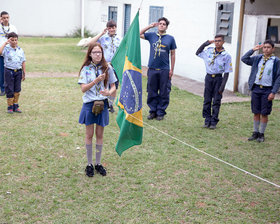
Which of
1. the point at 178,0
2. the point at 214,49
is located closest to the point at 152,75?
the point at 214,49

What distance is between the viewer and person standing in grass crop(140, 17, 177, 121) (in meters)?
7.93

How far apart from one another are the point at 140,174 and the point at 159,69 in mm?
3260

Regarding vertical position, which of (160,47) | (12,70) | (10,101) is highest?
(160,47)

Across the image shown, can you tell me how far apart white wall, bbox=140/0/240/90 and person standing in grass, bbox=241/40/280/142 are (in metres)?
4.47

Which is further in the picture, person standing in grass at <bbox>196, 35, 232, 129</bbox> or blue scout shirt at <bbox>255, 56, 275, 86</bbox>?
person standing in grass at <bbox>196, 35, 232, 129</bbox>

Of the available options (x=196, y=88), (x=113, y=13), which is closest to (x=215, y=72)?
(x=196, y=88)

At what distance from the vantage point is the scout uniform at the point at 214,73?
24.6 feet

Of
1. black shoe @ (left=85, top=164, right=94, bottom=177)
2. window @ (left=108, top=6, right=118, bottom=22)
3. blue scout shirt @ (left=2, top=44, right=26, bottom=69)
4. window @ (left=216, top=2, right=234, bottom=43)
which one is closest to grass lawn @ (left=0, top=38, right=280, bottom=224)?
black shoe @ (left=85, top=164, right=94, bottom=177)

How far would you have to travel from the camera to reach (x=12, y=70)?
7.98m

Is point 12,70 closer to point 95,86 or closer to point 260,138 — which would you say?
point 95,86

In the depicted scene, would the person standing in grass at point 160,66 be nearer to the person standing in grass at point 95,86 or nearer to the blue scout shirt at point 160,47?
the blue scout shirt at point 160,47

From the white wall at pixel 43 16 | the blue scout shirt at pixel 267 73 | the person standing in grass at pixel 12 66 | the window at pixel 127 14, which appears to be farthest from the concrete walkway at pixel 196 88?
the white wall at pixel 43 16

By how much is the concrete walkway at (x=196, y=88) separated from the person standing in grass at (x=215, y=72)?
100 inches

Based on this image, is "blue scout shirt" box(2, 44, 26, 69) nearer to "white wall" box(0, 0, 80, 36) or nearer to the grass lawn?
the grass lawn
